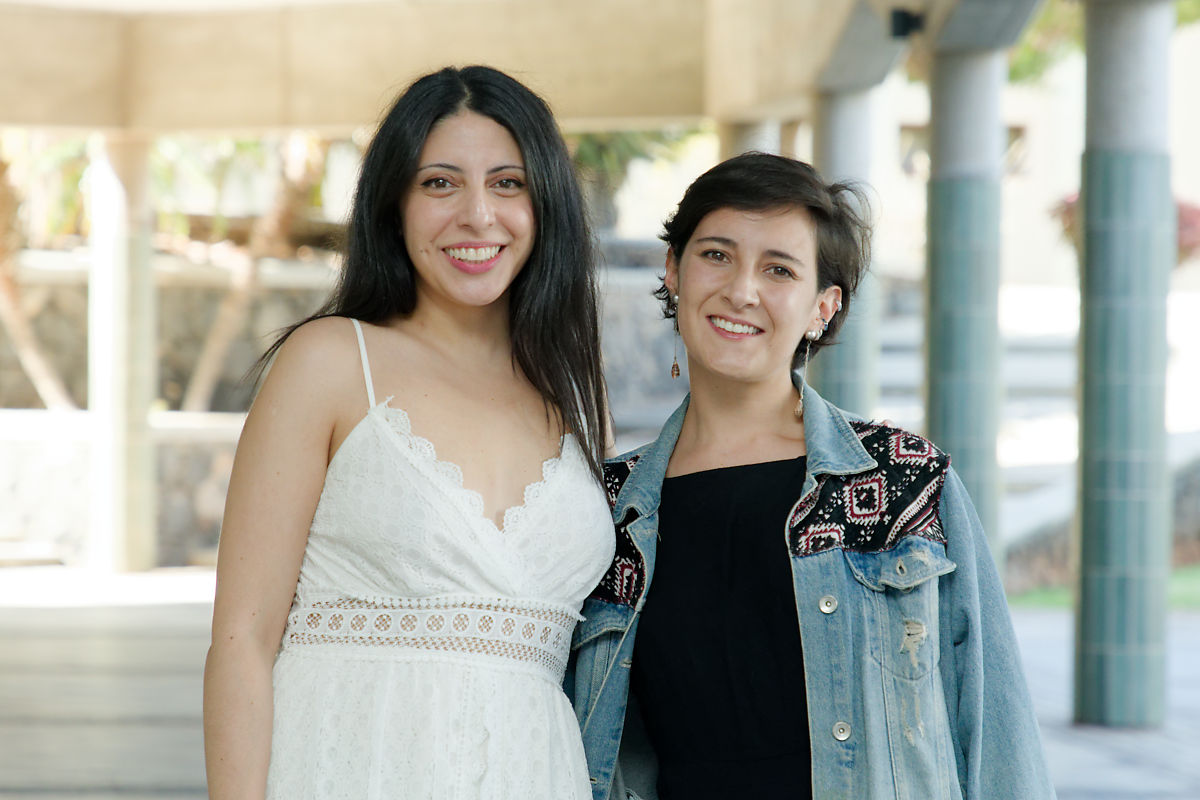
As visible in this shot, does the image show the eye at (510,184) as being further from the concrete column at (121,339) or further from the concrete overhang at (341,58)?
the concrete column at (121,339)

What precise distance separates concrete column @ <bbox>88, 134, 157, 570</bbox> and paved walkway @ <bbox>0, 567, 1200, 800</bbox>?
980 mm

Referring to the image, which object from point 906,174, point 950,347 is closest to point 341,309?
point 950,347

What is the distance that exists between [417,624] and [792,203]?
0.76 meters

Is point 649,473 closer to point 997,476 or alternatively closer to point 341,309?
point 341,309

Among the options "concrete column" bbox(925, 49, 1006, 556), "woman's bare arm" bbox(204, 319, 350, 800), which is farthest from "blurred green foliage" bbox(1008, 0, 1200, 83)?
"woman's bare arm" bbox(204, 319, 350, 800)

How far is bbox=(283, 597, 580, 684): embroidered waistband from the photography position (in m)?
1.79

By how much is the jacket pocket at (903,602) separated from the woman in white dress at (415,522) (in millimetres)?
378

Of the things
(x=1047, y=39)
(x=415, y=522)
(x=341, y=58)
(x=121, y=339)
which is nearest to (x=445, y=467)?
(x=415, y=522)

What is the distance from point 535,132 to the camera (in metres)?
1.90

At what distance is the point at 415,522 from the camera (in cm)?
178

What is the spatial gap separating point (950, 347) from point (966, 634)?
472cm

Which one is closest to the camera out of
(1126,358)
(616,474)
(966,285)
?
(616,474)

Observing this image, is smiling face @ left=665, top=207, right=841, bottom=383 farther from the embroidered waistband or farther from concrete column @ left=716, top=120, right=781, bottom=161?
concrete column @ left=716, top=120, right=781, bottom=161

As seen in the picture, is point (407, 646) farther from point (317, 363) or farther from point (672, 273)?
point (672, 273)
